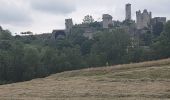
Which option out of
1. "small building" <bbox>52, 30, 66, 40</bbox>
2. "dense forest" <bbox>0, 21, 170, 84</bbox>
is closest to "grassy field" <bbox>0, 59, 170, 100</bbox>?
"dense forest" <bbox>0, 21, 170, 84</bbox>

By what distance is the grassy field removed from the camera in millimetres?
29422

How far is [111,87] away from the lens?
34031 millimetres

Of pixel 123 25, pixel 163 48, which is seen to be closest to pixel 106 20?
pixel 123 25

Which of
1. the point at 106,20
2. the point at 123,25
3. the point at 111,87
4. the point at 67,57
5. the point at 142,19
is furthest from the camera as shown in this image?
the point at 106,20

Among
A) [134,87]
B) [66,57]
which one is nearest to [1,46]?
[66,57]

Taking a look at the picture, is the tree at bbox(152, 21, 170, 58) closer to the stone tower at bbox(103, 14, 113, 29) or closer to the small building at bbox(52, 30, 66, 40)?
the small building at bbox(52, 30, 66, 40)

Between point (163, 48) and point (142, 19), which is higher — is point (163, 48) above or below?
below

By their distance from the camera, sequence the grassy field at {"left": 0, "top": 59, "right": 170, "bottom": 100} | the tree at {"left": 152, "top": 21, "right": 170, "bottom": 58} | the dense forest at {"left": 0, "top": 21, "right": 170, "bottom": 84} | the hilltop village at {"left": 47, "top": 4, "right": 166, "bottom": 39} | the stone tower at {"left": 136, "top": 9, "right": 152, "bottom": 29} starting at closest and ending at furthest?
the grassy field at {"left": 0, "top": 59, "right": 170, "bottom": 100} → the dense forest at {"left": 0, "top": 21, "right": 170, "bottom": 84} → the tree at {"left": 152, "top": 21, "right": 170, "bottom": 58} → the hilltop village at {"left": 47, "top": 4, "right": 166, "bottom": 39} → the stone tower at {"left": 136, "top": 9, "right": 152, "bottom": 29}

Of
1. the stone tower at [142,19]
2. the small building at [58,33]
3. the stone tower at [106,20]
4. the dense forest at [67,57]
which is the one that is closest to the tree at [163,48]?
the dense forest at [67,57]

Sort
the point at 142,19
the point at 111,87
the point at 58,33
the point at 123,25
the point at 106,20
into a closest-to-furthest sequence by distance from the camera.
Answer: the point at 111,87, the point at 58,33, the point at 123,25, the point at 142,19, the point at 106,20

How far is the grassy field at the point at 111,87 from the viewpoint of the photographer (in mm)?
29422

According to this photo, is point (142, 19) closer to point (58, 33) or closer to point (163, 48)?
point (58, 33)

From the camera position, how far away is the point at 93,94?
3025cm

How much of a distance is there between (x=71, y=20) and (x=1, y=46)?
7119 centimetres
